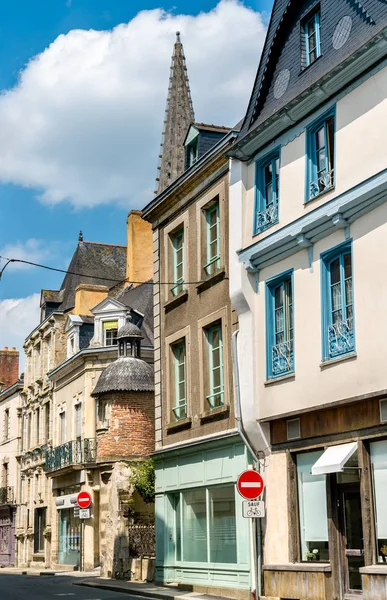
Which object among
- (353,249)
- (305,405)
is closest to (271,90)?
(353,249)

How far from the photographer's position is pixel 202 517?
2102cm

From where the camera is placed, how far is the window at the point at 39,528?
42.3m

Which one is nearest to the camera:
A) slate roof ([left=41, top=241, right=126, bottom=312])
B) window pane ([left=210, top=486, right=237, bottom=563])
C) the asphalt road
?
window pane ([left=210, top=486, right=237, bottom=563])

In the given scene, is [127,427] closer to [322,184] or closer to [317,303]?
[317,303]

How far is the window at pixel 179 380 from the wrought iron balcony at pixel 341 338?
22.7ft

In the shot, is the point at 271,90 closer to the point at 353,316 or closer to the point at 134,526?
the point at 353,316

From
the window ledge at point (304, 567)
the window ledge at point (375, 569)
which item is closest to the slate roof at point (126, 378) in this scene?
the window ledge at point (304, 567)

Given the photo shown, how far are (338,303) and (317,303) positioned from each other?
474 millimetres

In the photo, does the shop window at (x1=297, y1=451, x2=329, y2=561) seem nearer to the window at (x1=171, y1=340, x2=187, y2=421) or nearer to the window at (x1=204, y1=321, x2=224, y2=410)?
the window at (x1=204, y1=321, x2=224, y2=410)

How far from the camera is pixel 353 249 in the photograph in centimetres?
1552

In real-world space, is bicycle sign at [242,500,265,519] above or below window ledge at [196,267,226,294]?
below

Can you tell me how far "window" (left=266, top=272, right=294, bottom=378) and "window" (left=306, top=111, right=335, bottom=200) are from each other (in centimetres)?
173

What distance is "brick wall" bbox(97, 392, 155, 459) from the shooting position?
103 feet

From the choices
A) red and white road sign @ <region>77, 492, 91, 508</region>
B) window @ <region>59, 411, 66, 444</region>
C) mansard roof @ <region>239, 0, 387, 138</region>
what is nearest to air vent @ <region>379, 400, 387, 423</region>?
mansard roof @ <region>239, 0, 387, 138</region>
